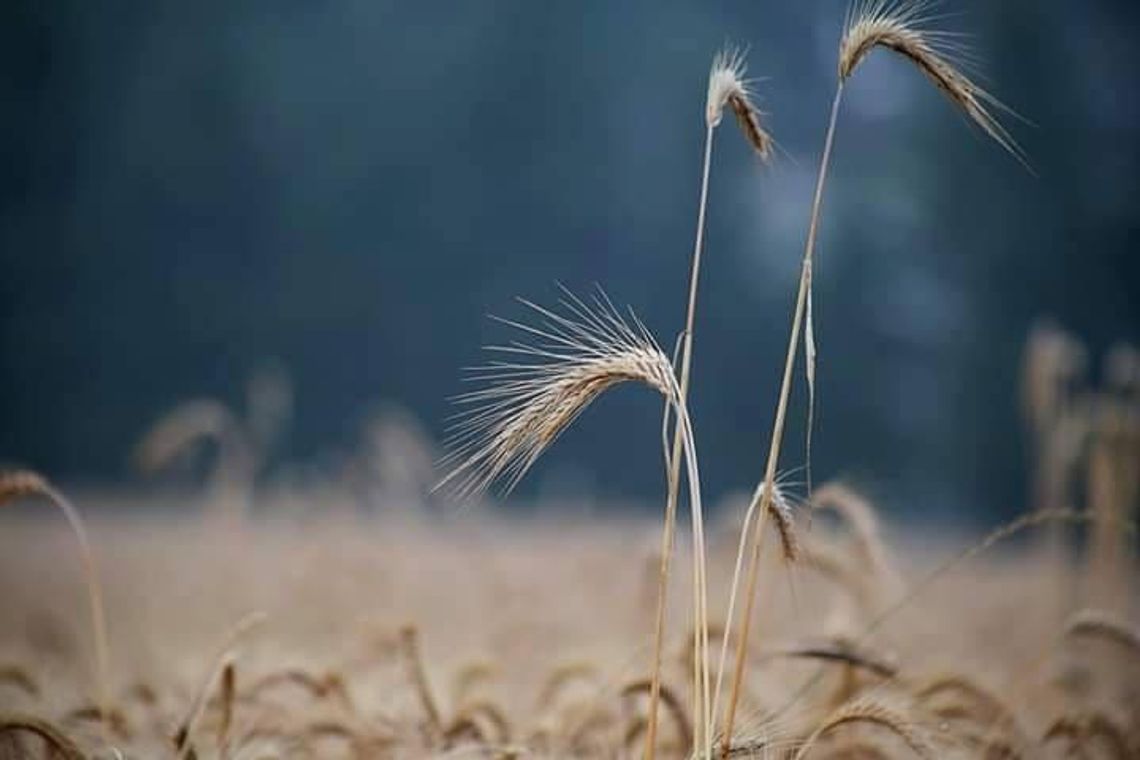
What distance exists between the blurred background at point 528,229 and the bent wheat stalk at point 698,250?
4822mm

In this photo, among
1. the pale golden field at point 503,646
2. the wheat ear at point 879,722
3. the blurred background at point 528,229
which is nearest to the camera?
the wheat ear at point 879,722

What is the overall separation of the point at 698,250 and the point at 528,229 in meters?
7.13

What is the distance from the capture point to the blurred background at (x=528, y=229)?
22.4ft

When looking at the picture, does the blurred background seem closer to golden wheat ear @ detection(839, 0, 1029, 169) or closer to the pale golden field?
the pale golden field

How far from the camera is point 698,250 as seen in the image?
115 centimetres

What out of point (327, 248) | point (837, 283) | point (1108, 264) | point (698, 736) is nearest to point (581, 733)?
point (698, 736)

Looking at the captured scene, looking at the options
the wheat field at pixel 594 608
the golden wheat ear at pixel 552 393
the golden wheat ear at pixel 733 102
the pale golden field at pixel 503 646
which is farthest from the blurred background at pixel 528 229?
the golden wheat ear at pixel 552 393

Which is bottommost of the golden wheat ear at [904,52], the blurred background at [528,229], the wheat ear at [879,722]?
the wheat ear at [879,722]

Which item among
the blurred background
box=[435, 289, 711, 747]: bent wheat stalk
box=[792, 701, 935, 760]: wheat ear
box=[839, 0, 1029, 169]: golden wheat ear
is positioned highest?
the blurred background

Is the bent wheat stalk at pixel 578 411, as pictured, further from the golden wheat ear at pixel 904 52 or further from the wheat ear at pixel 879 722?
the golden wheat ear at pixel 904 52

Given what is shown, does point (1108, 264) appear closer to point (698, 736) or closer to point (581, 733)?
point (581, 733)

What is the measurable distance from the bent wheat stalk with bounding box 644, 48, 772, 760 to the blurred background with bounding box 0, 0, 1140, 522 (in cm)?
482

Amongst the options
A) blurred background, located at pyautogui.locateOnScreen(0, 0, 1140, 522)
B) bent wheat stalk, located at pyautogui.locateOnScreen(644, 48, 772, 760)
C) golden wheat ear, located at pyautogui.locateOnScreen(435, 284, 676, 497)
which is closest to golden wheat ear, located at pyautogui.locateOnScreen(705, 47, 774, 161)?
bent wheat stalk, located at pyautogui.locateOnScreen(644, 48, 772, 760)

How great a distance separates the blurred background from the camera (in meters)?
6.83
